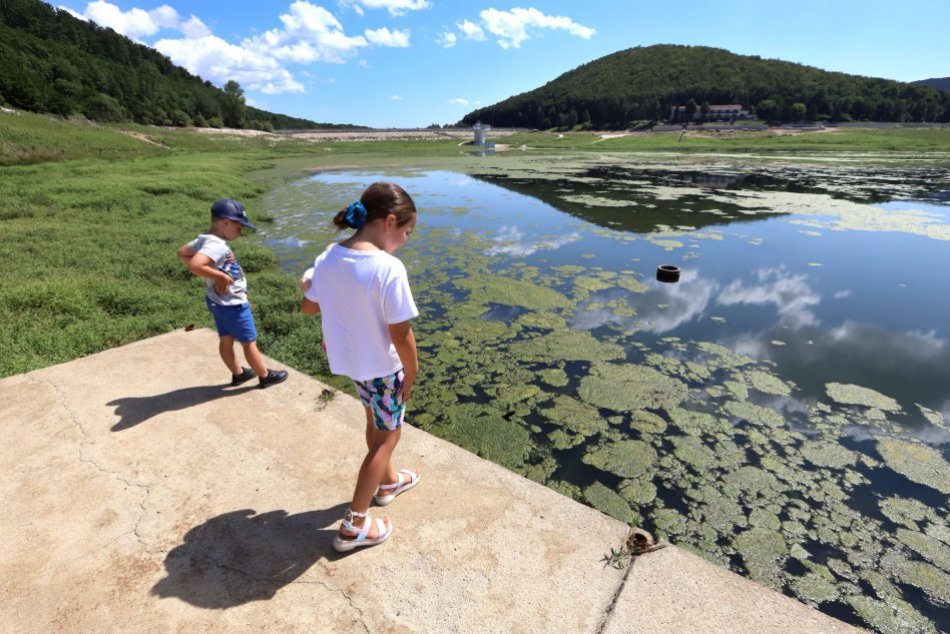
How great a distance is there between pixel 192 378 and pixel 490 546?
3.18 meters

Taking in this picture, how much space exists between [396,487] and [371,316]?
1228 millimetres

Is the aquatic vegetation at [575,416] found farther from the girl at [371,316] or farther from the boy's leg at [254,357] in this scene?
the boy's leg at [254,357]

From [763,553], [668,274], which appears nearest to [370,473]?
[763,553]

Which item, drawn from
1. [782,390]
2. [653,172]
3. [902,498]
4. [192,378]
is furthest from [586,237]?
[653,172]

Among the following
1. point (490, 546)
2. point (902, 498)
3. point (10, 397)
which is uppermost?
point (10, 397)

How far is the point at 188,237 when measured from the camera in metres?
10.0

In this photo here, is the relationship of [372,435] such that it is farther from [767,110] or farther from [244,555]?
[767,110]

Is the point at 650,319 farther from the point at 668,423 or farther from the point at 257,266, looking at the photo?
the point at 257,266

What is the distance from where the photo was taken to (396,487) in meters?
2.71

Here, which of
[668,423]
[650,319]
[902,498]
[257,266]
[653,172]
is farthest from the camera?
[653,172]

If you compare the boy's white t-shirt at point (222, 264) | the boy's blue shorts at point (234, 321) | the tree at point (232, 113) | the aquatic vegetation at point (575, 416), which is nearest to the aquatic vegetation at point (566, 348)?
the aquatic vegetation at point (575, 416)

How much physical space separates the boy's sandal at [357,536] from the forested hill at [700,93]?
124 metres

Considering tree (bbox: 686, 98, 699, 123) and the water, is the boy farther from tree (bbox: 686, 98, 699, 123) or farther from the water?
tree (bbox: 686, 98, 699, 123)

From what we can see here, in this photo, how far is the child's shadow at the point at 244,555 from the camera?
2.12 m
